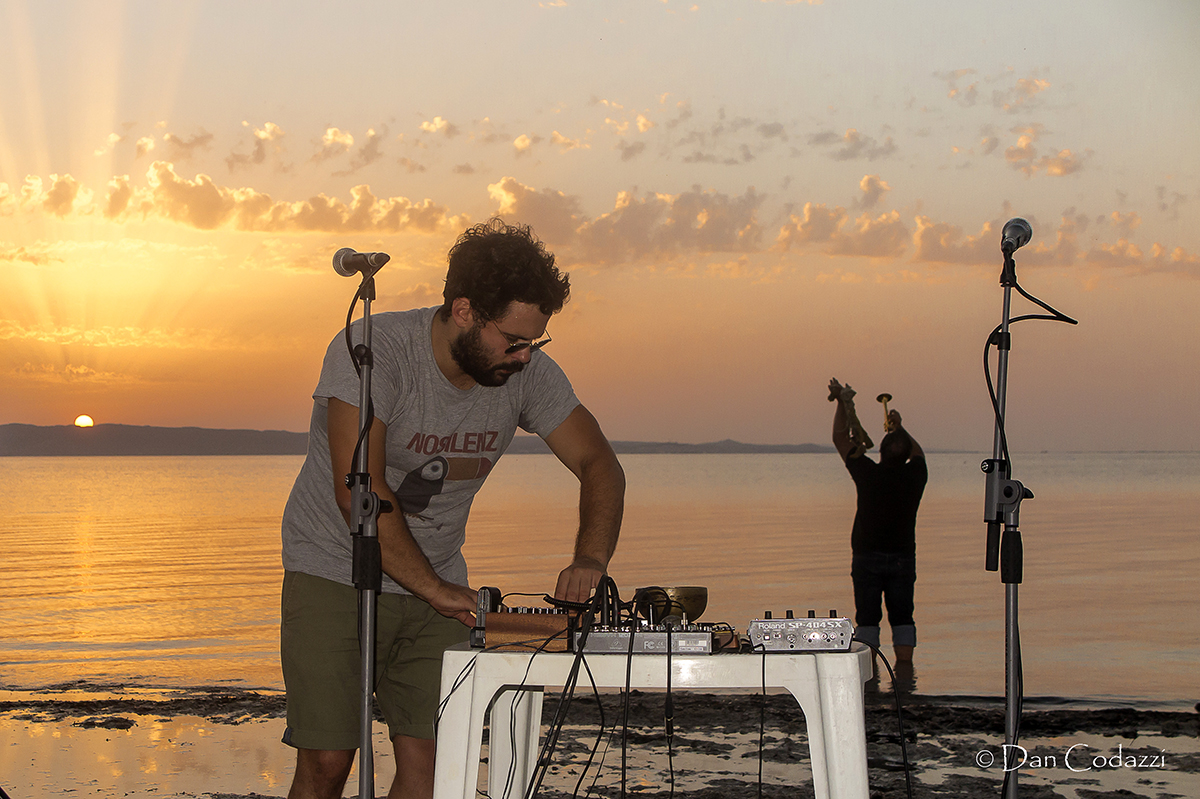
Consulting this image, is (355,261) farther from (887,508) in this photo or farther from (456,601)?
(887,508)

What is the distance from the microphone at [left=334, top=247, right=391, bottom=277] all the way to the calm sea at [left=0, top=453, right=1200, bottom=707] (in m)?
5.04

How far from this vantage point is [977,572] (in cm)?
1284

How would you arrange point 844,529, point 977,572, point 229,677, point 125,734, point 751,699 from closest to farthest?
point 125,734 < point 751,699 < point 229,677 < point 977,572 < point 844,529

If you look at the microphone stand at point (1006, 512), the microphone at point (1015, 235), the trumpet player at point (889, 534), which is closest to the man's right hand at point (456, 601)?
the microphone stand at point (1006, 512)

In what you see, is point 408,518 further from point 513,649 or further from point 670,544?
point 670,544

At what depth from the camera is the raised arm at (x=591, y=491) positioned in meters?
2.68

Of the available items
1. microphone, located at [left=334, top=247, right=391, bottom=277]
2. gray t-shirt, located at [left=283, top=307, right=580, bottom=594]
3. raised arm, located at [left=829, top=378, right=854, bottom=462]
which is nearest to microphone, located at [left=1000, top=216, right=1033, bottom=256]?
gray t-shirt, located at [left=283, top=307, right=580, bottom=594]

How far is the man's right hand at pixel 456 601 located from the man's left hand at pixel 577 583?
0.20 meters

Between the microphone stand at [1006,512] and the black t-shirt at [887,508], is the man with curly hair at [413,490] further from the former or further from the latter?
the black t-shirt at [887,508]

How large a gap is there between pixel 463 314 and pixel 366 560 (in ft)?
2.31

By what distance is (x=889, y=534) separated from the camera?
6.41 metres

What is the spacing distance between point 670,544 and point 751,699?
10100mm

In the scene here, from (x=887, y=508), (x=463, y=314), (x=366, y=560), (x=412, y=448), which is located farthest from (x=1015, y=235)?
(x=887, y=508)

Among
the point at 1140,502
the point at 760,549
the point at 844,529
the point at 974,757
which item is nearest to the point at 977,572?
the point at 760,549
